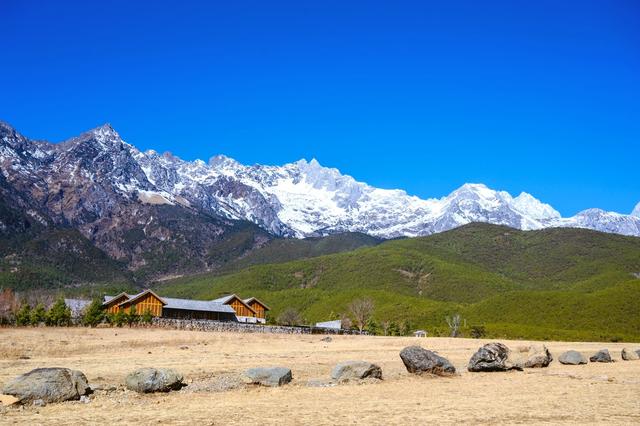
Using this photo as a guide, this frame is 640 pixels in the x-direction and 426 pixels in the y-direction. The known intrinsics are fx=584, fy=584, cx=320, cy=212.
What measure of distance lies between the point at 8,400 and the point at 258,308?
89.4m

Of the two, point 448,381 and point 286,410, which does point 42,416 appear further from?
point 448,381

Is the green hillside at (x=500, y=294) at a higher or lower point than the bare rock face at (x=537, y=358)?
higher

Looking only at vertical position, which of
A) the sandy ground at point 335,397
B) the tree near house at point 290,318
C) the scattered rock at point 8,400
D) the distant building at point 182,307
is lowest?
the sandy ground at point 335,397

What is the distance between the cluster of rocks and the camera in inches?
672

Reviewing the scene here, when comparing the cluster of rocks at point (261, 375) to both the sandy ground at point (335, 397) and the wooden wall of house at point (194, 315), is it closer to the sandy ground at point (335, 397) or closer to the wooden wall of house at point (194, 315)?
the sandy ground at point (335, 397)

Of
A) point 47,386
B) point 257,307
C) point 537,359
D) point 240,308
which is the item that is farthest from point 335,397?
point 257,307

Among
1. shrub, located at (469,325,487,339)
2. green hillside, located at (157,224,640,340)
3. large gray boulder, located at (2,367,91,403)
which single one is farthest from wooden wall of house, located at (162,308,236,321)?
large gray boulder, located at (2,367,91,403)

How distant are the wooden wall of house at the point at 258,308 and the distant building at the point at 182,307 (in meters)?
0.72

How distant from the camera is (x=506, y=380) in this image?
25.7 metres

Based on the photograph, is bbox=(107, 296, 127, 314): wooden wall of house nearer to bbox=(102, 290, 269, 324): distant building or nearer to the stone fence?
bbox=(102, 290, 269, 324): distant building

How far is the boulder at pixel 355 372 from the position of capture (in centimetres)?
2360

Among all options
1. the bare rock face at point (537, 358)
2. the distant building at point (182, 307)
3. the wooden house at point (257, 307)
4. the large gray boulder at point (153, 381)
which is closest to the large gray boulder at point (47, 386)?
the large gray boulder at point (153, 381)

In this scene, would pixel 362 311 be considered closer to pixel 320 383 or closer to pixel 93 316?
pixel 93 316

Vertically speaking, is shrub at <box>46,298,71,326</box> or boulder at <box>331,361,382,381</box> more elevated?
shrub at <box>46,298,71,326</box>
